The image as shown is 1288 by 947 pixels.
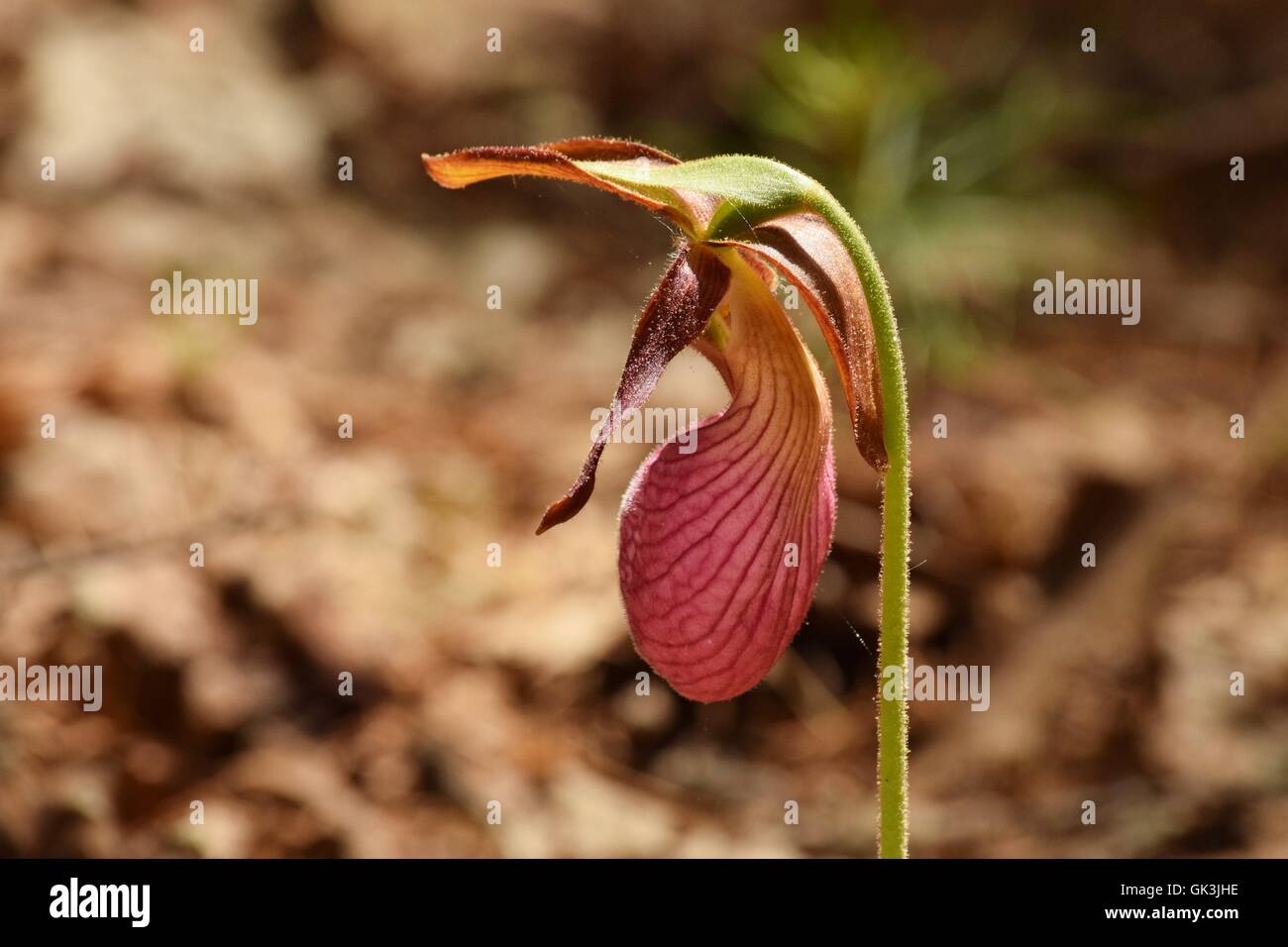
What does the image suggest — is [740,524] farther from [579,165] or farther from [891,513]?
[579,165]

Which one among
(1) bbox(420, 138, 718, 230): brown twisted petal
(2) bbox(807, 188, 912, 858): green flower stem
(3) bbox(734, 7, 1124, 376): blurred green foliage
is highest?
(3) bbox(734, 7, 1124, 376): blurred green foliage

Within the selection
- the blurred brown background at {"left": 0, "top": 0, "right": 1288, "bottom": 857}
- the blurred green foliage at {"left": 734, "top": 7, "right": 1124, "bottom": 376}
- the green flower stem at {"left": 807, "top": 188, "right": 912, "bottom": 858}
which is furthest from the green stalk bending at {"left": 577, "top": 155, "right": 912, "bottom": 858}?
the blurred green foliage at {"left": 734, "top": 7, "right": 1124, "bottom": 376}

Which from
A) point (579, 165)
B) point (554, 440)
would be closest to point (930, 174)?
Result: point (554, 440)

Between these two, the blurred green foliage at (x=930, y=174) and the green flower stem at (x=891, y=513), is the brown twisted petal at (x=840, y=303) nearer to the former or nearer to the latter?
the green flower stem at (x=891, y=513)

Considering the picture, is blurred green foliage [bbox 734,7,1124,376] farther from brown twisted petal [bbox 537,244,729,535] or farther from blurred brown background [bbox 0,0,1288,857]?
brown twisted petal [bbox 537,244,729,535]

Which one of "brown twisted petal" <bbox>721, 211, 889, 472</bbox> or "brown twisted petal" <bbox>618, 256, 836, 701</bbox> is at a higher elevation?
"brown twisted petal" <bbox>721, 211, 889, 472</bbox>

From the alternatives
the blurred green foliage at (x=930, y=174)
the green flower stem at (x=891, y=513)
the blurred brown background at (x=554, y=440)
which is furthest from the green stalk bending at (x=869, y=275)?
the blurred green foliage at (x=930, y=174)
